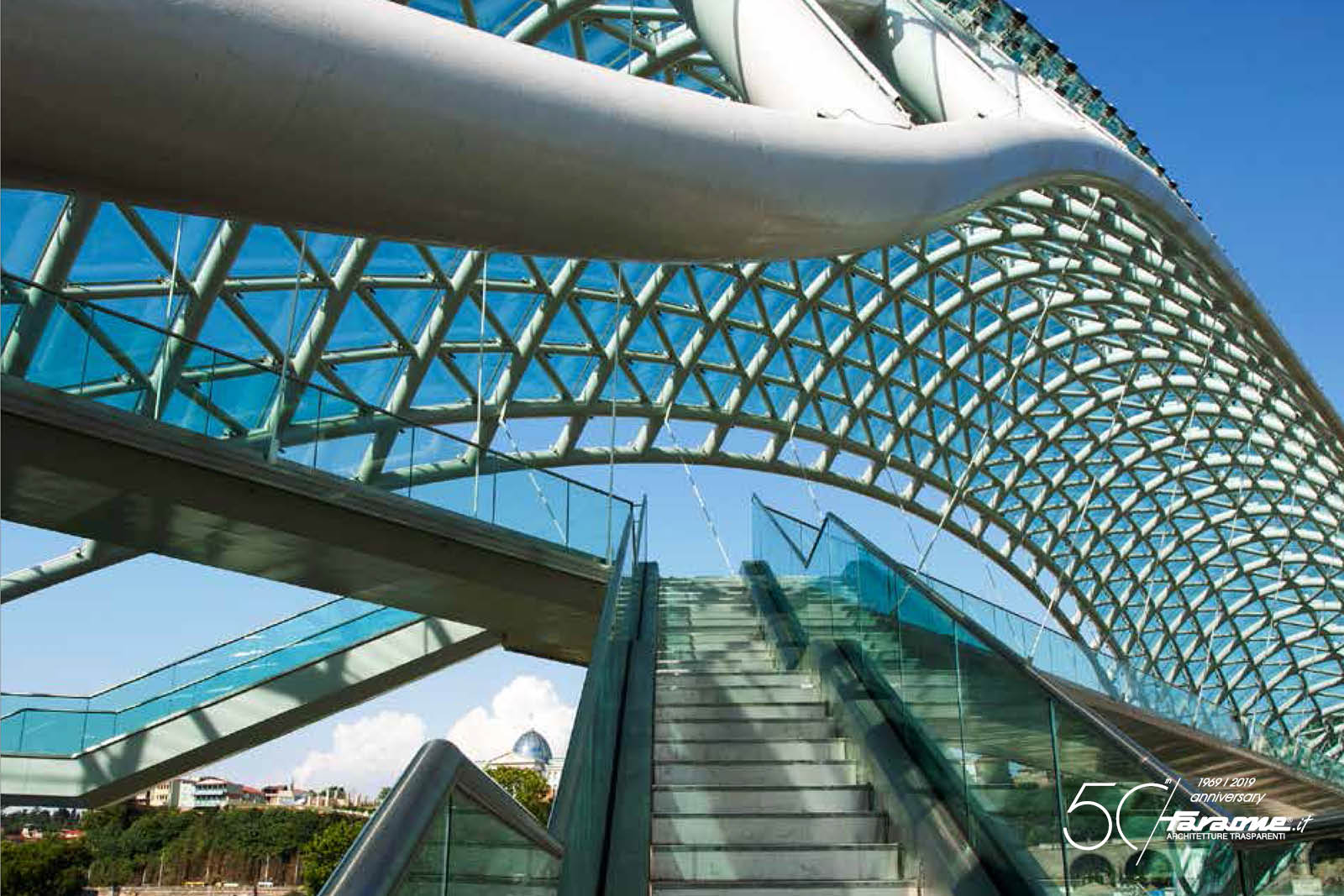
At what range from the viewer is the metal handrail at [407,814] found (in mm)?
2954

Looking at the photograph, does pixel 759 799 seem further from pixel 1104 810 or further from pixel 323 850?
pixel 323 850

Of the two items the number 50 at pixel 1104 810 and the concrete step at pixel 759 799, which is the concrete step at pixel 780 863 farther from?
the number 50 at pixel 1104 810

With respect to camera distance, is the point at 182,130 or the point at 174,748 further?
the point at 174,748

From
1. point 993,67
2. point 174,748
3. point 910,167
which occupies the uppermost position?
point 993,67

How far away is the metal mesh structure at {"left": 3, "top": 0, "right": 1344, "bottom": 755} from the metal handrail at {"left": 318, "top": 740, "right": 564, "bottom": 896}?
7474 mm

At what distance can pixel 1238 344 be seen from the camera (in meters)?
34.8

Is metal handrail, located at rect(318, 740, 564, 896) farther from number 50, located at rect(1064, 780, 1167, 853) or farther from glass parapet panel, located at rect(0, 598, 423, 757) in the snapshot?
glass parapet panel, located at rect(0, 598, 423, 757)

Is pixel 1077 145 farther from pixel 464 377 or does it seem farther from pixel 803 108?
pixel 464 377

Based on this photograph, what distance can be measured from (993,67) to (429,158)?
49.9 ft

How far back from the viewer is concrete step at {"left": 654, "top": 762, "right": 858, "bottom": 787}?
9.27 metres

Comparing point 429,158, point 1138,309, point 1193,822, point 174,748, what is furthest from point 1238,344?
point 429,158

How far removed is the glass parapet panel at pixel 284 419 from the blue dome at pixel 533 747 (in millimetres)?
105387

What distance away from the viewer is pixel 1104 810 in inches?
243

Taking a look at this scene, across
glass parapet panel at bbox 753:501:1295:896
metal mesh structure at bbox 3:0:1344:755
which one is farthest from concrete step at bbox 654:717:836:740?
metal mesh structure at bbox 3:0:1344:755
